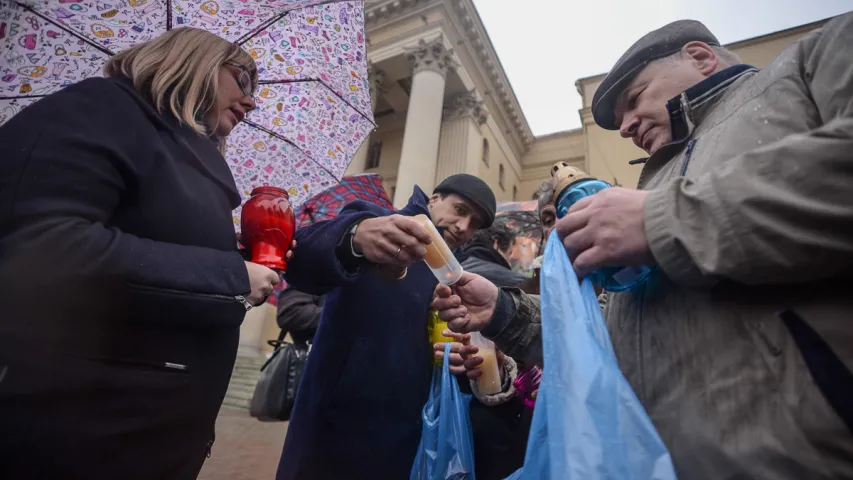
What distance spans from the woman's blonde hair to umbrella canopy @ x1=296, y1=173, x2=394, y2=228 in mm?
1913

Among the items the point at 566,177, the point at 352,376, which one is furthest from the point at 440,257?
the point at 352,376

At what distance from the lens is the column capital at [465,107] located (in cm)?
1572

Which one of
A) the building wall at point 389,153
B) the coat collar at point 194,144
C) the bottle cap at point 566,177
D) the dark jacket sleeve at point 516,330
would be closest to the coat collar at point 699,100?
the bottle cap at point 566,177

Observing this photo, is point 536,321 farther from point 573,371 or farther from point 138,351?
point 138,351

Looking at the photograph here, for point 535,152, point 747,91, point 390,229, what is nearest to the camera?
point 747,91

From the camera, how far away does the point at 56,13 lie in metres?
1.75

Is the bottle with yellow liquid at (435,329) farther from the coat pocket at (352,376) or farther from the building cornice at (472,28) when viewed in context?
the building cornice at (472,28)

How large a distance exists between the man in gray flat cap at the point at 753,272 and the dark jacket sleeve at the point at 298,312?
259 centimetres

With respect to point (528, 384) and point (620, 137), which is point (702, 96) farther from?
point (620, 137)

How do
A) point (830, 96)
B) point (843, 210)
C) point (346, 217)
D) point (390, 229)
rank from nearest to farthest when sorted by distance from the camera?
point (843, 210) < point (830, 96) < point (390, 229) < point (346, 217)

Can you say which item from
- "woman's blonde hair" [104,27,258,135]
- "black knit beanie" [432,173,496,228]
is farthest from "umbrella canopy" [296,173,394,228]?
"woman's blonde hair" [104,27,258,135]

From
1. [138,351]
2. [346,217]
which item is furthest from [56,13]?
[138,351]

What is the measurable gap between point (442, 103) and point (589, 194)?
13.5 metres

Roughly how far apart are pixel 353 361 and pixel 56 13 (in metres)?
2.03
